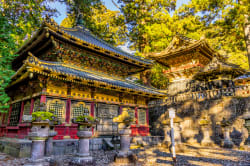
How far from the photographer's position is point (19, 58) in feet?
44.5

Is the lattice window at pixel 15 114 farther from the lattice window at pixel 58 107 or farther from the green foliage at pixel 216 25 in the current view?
the green foliage at pixel 216 25

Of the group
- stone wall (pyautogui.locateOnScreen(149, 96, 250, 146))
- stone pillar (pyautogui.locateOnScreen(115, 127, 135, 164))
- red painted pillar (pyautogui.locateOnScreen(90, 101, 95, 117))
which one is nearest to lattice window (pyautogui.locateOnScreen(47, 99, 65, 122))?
red painted pillar (pyautogui.locateOnScreen(90, 101, 95, 117))

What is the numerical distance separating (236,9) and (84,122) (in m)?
20.2

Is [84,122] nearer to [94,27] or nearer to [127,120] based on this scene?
[127,120]

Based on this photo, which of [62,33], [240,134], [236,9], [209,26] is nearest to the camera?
[62,33]

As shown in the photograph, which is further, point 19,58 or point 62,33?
point 19,58

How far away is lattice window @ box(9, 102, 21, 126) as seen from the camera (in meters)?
11.6

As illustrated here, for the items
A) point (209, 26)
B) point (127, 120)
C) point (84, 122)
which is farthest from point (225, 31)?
point (84, 122)

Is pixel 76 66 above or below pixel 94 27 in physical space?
below

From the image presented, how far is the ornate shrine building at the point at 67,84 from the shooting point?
9469mm

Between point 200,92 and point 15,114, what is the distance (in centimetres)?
1508

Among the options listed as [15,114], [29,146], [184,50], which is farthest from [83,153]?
[184,50]

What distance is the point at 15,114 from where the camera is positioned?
39.4 feet

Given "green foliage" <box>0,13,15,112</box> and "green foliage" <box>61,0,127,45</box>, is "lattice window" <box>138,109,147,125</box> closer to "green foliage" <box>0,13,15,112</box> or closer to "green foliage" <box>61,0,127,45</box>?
"green foliage" <box>0,13,15,112</box>
